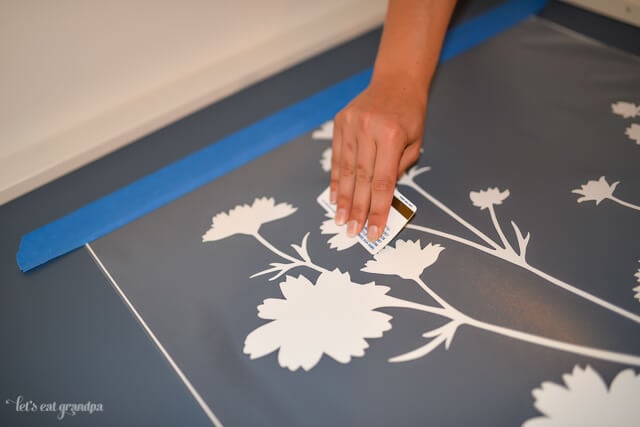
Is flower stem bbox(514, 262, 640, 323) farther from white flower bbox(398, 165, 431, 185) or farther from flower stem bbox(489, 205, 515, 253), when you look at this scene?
white flower bbox(398, 165, 431, 185)

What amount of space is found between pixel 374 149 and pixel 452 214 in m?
0.14

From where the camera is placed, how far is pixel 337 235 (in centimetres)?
71

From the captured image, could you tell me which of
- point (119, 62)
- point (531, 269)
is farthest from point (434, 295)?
point (119, 62)

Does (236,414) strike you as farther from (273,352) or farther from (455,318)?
(455,318)

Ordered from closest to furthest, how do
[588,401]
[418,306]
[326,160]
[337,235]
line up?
1. [588,401]
2. [418,306]
3. [337,235]
4. [326,160]

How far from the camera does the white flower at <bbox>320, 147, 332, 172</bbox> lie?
82 cm

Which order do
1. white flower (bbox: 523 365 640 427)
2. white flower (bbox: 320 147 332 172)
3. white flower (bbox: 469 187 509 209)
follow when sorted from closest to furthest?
white flower (bbox: 523 365 640 427) → white flower (bbox: 469 187 509 209) → white flower (bbox: 320 147 332 172)

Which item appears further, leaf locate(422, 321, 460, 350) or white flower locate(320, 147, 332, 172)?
white flower locate(320, 147, 332, 172)

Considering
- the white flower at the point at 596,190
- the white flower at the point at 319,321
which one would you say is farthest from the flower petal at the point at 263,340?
the white flower at the point at 596,190

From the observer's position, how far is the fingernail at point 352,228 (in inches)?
27.4

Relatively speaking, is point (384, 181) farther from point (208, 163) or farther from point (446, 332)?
point (208, 163)

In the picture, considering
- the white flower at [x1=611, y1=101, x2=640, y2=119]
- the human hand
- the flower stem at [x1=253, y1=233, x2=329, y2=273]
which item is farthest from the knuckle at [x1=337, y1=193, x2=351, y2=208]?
the white flower at [x1=611, y1=101, x2=640, y2=119]

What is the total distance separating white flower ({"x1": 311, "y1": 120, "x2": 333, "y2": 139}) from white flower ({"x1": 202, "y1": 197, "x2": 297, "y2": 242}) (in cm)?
16

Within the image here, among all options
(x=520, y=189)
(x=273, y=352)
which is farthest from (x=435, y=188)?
(x=273, y=352)
